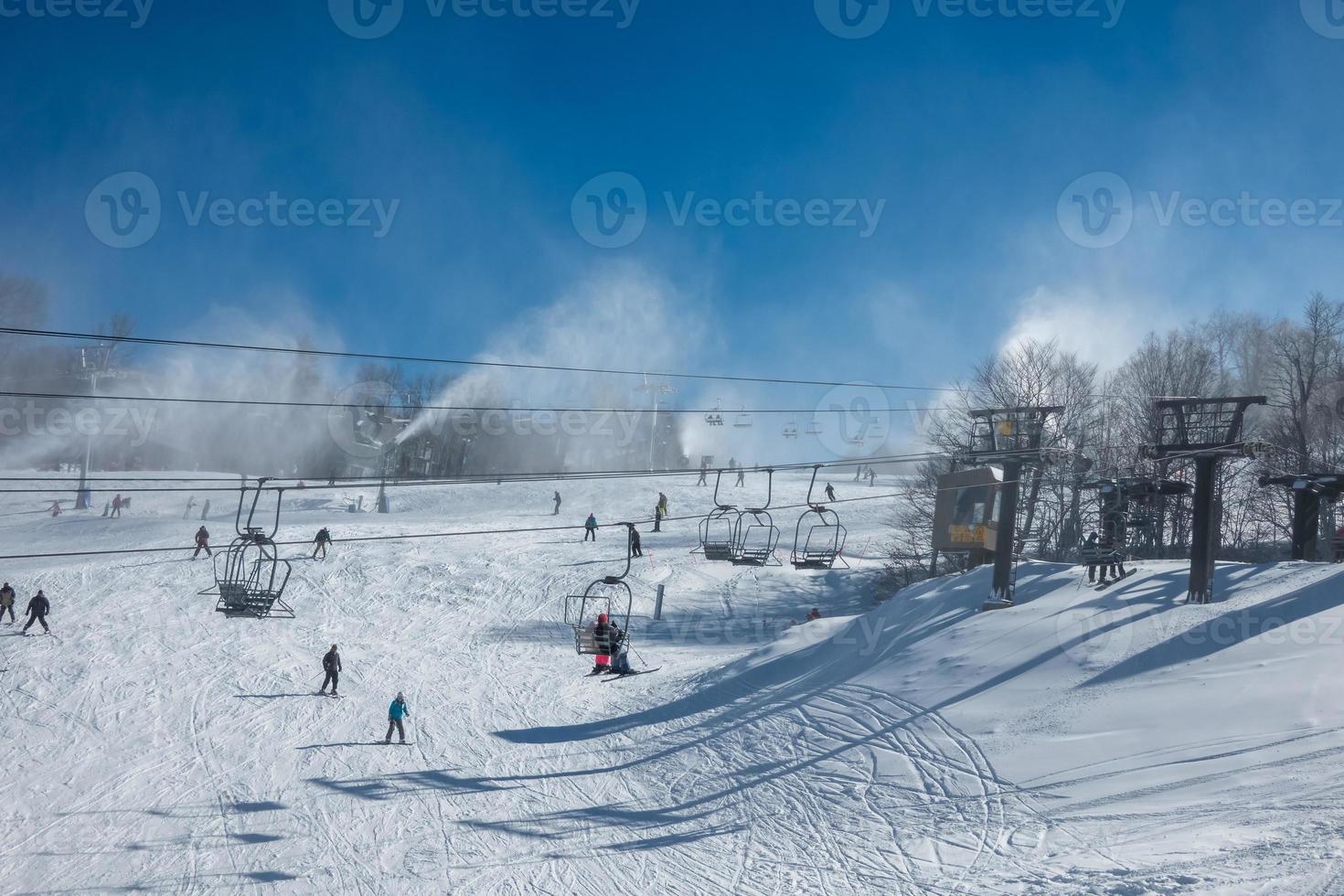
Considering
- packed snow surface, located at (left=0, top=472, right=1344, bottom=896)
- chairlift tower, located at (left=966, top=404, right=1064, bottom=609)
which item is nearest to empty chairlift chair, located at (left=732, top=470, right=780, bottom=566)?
packed snow surface, located at (left=0, top=472, right=1344, bottom=896)

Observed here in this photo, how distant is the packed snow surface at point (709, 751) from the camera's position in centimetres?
1148

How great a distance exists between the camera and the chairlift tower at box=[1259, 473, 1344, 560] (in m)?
19.0

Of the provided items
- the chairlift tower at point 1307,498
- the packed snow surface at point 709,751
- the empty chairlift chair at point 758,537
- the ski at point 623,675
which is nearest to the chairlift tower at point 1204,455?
the packed snow surface at point 709,751

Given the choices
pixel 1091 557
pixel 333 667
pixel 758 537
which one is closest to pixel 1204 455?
pixel 1091 557

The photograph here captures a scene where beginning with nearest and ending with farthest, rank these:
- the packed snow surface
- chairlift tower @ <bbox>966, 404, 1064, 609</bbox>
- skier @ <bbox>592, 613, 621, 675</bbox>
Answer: the packed snow surface → chairlift tower @ <bbox>966, 404, 1064, 609</bbox> → skier @ <bbox>592, 613, 621, 675</bbox>

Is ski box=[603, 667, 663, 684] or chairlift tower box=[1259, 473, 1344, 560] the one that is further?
ski box=[603, 667, 663, 684]

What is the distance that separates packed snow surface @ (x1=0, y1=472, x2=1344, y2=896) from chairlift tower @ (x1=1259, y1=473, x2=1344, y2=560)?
63.1 inches

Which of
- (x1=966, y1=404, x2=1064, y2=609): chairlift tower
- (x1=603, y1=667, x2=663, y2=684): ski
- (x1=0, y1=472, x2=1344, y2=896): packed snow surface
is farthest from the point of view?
(x1=603, y1=667, x2=663, y2=684): ski

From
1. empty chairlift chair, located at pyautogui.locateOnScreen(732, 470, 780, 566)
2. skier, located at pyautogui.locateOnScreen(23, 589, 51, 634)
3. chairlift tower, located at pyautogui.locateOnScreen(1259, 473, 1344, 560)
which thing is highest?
chairlift tower, located at pyautogui.locateOnScreen(1259, 473, 1344, 560)

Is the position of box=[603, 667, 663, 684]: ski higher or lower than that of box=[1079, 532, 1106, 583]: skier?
lower

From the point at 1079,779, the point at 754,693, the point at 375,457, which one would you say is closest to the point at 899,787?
the point at 1079,779

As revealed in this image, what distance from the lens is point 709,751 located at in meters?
17.8

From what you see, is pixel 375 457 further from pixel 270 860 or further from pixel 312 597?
pixel 270 860

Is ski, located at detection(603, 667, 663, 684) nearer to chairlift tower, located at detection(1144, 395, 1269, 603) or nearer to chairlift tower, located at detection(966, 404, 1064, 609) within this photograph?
chairlift tower, located at detection(966, 404, 1064, 609)
